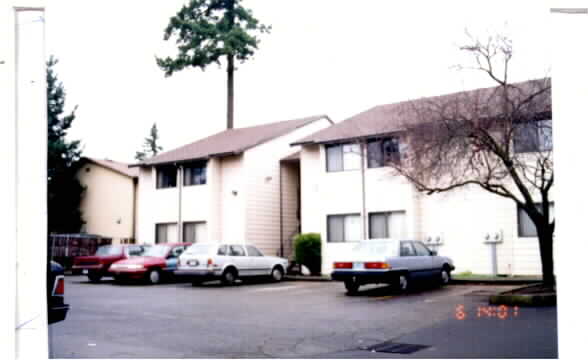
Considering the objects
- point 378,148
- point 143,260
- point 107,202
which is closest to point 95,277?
point 143,260

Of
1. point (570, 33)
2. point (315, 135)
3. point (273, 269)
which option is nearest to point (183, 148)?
point (315, 135)

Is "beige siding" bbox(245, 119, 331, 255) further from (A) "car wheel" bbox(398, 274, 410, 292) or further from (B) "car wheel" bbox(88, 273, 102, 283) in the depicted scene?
(A) "car wheel" bbox(398, 274, 410, 292)

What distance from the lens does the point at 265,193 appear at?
27.3 m

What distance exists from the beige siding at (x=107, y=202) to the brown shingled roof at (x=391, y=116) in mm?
11368

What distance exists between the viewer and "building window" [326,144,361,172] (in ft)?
77.7

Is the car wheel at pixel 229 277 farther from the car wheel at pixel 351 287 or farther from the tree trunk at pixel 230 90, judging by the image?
the tree trunk at pixel 230 90

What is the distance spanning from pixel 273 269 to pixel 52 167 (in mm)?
14861

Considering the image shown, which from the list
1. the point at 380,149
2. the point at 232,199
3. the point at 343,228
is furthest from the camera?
the point at 232,199

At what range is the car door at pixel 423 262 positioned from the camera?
1750 cm

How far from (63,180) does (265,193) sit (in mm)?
11641

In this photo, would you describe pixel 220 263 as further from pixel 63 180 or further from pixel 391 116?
pixel 63 180

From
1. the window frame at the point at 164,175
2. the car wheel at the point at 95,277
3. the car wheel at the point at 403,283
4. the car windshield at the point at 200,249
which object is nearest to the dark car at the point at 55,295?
the car wheel at the point at 403,283

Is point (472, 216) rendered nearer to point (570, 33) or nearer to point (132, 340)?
point (132, 340)

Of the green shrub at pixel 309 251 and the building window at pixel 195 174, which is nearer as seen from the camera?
the green shrub at pixel 309 251
